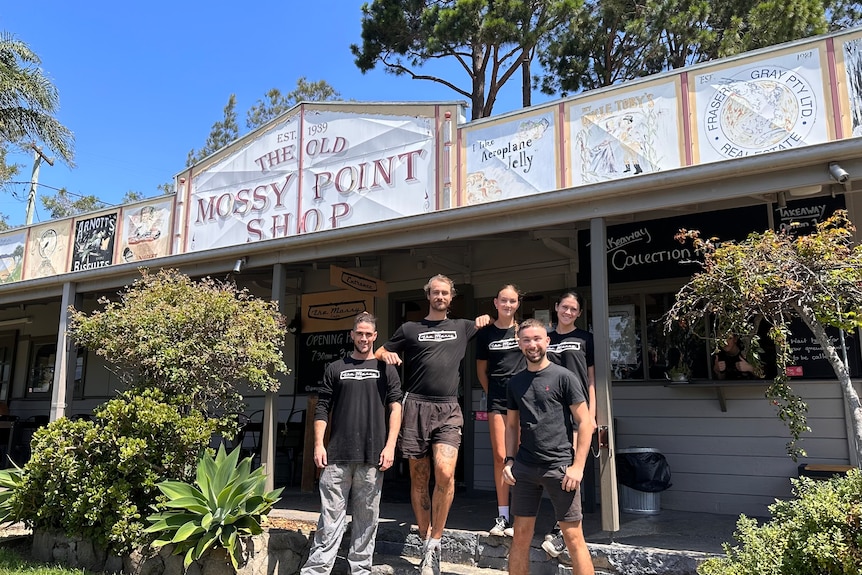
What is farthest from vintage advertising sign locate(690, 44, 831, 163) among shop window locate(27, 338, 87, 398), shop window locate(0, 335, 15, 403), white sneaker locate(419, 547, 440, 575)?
shop window locate(0, 335, 15, 403)

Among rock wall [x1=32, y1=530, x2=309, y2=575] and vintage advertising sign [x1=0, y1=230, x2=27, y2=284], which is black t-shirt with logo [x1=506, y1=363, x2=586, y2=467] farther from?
vintage advertising sign [x1=0, y1=230, x2=27, y2=284]

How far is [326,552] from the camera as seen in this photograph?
4.55 m

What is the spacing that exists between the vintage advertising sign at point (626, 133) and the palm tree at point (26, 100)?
1521 centimetres

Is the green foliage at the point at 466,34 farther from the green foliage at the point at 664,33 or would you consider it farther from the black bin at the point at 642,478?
the black bin at the point at 642,478

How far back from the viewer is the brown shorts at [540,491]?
383 centimetres

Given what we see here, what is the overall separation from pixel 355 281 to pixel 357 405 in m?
3.77

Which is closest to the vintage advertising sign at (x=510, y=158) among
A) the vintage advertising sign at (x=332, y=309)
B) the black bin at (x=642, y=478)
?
the black bin at (x=642, y=478)

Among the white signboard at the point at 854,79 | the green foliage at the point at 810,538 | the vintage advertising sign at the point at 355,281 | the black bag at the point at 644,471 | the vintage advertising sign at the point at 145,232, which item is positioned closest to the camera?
the green foliage at the point at 810,538

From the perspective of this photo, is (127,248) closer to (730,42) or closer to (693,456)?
(693,456)

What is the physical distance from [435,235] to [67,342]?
5294 mm

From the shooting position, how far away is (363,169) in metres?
6.96

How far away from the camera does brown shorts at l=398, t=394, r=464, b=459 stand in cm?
475

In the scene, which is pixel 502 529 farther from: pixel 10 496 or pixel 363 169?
pixel 10 496

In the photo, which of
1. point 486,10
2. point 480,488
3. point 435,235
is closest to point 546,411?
point 435,235
